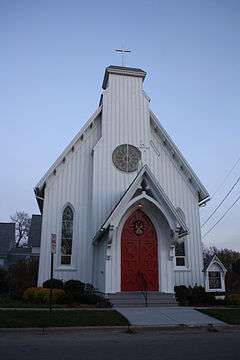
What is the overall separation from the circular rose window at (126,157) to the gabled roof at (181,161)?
79.1 inches

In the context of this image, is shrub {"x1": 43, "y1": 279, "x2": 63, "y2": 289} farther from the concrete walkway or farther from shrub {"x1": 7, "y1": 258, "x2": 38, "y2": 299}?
the concrete walkway

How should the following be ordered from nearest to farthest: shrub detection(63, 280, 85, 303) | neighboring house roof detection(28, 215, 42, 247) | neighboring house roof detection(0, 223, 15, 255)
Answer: shrub detection(63, 280, 85, 303) < neighboring house roof detection(28, 215, 42, 247) < neighboring house roof detection(0, 223, 15, 255)

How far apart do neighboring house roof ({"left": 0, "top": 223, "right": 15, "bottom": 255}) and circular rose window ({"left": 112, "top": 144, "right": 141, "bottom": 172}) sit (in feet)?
108

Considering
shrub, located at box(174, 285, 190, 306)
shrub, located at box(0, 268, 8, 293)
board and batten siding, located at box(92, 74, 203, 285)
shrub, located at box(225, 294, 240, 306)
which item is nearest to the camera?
shrub, located at box(174, 285, 190, 306)

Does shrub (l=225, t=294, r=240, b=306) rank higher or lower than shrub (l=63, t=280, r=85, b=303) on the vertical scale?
lower

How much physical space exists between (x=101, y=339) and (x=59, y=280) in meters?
10.4

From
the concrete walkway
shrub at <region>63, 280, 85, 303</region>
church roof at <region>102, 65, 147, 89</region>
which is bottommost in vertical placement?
the concrete walkway

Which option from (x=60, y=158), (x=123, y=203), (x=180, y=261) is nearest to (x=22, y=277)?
(x=60, y=158)

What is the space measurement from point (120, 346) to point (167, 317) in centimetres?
506

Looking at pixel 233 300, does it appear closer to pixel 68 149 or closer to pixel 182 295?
pixel 182 295

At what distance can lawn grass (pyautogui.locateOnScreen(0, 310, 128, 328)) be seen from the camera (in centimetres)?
1086

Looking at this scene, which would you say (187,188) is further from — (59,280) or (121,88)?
(59,280)

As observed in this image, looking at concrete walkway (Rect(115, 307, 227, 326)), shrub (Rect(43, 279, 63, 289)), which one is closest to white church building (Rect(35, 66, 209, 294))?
shrub (Rect(43, 279, 63, 289))

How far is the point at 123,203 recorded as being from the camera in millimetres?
18172
